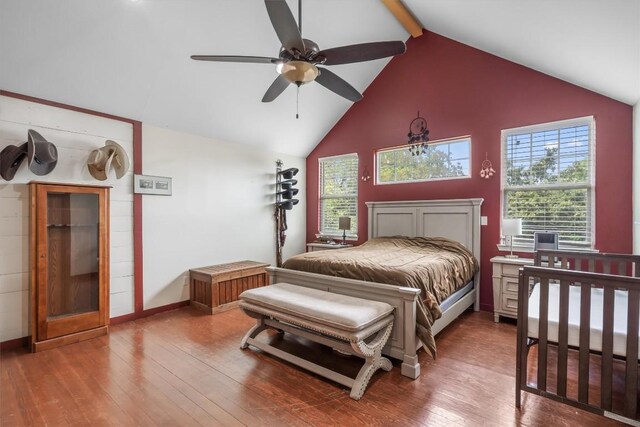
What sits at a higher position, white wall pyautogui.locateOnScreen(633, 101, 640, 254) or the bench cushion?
white wall pyautogui.locateOnScreen(633, 101, 640, 254)

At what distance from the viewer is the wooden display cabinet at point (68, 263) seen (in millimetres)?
2830

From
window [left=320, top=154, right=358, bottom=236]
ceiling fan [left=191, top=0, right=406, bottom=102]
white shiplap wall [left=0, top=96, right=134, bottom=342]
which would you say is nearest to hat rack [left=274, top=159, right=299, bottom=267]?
window [left=320, top=154, right=358, bottom=236]

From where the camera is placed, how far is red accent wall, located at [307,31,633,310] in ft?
10.7

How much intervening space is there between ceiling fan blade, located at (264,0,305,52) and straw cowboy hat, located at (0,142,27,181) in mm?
2675

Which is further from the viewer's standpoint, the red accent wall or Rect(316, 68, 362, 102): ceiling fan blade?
the red accent wall

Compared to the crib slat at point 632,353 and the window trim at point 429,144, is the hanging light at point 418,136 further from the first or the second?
the crib slat at point 632,353

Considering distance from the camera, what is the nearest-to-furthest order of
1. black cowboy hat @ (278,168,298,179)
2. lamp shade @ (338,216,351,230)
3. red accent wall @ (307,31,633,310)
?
red accent wall @ (307,31,633,310)
lamp shade @ (338,216,351,230)
black cowboy hat @ (278,168,298,179)

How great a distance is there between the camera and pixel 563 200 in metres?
3.59

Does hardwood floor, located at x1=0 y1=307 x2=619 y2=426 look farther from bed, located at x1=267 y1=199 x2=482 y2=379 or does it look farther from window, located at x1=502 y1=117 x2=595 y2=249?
window, located at x1=502 y1=117 x2=595 y2=249

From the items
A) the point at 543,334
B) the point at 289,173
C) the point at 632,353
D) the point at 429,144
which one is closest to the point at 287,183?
the point at 289,173

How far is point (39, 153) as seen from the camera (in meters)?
2.74

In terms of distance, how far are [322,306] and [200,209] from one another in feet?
9.26

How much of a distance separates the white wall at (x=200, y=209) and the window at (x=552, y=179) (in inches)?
145

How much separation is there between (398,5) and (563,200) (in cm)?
312
